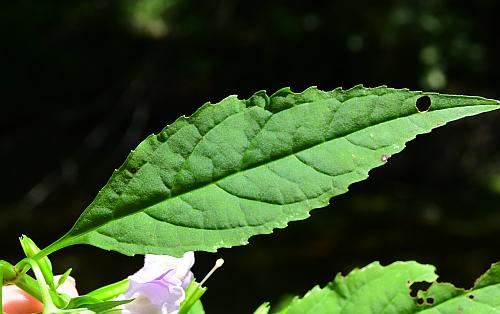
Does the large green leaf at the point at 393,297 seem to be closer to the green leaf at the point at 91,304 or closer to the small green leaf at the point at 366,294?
the small green leaf at the point at 366,294

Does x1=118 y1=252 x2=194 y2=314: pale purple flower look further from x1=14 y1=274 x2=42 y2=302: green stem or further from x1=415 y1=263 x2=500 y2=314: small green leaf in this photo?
x1=415 y1=263 x2=500 y2=314: small green leaf

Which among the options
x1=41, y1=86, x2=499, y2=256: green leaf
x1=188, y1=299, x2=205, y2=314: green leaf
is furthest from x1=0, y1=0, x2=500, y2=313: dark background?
x1=41, y1=86, x2=499, y2=256: green leaf

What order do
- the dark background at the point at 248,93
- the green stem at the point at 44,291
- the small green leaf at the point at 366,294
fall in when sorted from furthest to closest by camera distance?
the dark background at the point at 248,93 → the small green leaf at the point at 366,294 → the green stem at the point at 44,291

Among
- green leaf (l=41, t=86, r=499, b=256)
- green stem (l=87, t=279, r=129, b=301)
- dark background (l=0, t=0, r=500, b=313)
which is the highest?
dark background (l=0, t=0, r=500, b=313)

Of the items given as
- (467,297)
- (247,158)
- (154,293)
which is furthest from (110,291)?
(467,297)

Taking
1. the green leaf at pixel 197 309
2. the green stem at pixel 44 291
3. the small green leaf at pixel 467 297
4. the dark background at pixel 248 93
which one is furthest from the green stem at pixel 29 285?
the dark background at pixel 248 93

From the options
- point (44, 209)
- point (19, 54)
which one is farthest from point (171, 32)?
point (44, 209)
